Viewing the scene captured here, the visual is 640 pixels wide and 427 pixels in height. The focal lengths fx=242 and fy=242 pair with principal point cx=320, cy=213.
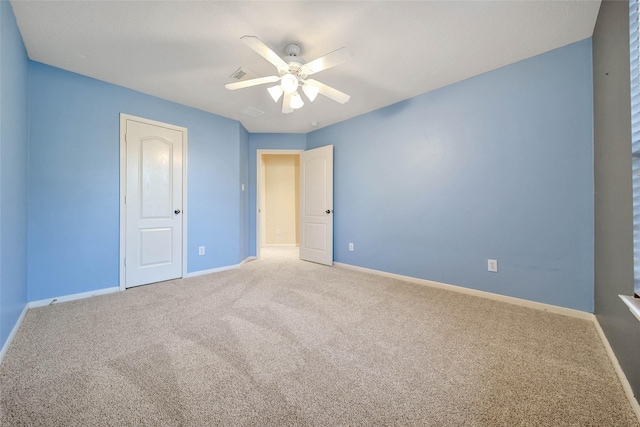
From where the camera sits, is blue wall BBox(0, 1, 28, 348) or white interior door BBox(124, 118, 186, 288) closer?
→ blue wall BBox(0, 1, 28, 348)

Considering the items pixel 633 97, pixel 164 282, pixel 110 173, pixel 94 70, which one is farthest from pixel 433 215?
pixel 94 70

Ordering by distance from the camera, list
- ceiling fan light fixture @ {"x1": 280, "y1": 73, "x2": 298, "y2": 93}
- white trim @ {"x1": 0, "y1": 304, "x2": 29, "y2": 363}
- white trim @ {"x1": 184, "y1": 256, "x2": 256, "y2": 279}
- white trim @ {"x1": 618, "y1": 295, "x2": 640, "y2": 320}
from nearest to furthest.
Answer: white trim @ {"x1": 618, "y1": 295, "x2": 640, "y2": 320}, white trim @ {"x1": 0, "y1": 304, "x2": 29, "y2": 363}, ceiling fan light fixture @ {"x1": 280, "y1": 73, "x2": 298, "y2": 93}, white trim @ {"x1": 184, "y1": 256, "x2": 256, "y2": 279}

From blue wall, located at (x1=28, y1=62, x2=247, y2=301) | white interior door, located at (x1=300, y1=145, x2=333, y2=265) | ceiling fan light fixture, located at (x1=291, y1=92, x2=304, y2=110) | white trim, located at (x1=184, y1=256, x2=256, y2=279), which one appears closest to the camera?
ceiling fan light fixture, located at (x1=291, y1=92, x2=304, y2=110)

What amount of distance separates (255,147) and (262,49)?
2.91 m

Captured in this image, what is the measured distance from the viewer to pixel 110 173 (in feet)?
8.91

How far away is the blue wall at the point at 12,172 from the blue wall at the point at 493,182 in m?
3.43

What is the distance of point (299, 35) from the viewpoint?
6.29ft

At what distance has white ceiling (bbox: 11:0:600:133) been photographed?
1683mm

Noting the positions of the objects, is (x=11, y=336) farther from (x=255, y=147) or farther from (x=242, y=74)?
(x=255, y=147)

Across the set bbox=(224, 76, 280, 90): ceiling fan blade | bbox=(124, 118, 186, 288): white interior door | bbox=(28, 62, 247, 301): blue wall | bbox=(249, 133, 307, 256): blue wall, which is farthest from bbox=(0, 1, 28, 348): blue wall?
bbox=(249, 133, 307, 256): blue wall

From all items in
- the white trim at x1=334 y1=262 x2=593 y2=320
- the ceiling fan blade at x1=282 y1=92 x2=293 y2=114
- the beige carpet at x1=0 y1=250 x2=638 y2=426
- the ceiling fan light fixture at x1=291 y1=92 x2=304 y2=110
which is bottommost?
the beige carpet at x1=0 y1=250 x2=638 y2=426

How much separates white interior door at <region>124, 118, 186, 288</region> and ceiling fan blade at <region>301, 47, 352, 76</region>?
7.34 feet

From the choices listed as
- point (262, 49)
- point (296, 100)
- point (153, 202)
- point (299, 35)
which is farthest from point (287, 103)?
point (153, 202)

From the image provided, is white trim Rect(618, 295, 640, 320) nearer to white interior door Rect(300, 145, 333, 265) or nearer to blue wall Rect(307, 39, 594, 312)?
blue wall Rect(307, 39, 594, 312)
